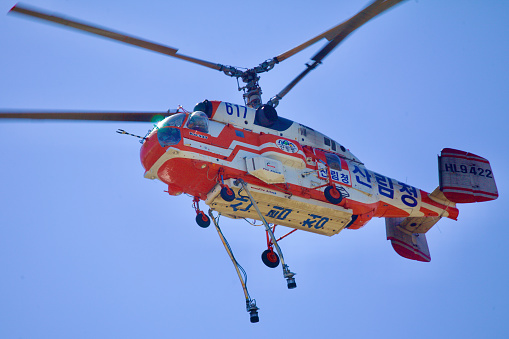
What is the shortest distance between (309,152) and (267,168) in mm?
2062

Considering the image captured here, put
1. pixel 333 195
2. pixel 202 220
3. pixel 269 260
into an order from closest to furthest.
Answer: pixel 202 220, pixel 333 195, pixel 269 260

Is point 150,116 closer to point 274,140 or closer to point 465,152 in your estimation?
point 274,140

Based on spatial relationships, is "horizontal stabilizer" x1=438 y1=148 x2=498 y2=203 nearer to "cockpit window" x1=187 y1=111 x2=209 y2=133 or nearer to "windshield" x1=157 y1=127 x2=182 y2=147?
"cockpit window" x1=187 y1=111 x2=209 y2=133

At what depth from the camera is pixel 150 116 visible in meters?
18.9

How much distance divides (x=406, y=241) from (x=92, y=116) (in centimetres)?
1096

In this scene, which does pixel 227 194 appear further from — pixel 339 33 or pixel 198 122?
pixel 339 33

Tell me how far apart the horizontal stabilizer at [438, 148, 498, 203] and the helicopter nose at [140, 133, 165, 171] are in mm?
9041

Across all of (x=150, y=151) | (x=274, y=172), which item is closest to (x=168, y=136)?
(x=150, y=151)

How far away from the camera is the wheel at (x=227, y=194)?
17.5 metres

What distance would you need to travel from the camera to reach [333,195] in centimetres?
1923

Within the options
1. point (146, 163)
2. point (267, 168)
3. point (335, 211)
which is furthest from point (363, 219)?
point (146, 163)

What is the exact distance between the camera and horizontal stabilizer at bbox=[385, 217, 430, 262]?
22500mm

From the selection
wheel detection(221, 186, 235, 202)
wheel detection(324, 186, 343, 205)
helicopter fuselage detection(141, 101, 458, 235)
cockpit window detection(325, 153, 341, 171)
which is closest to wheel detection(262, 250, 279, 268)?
helicopter fuselage detection(141, 101, 458, 235)

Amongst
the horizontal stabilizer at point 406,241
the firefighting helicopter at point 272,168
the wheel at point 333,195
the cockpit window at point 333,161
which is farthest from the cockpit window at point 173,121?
the horizontal stabilizer at point 406,241
